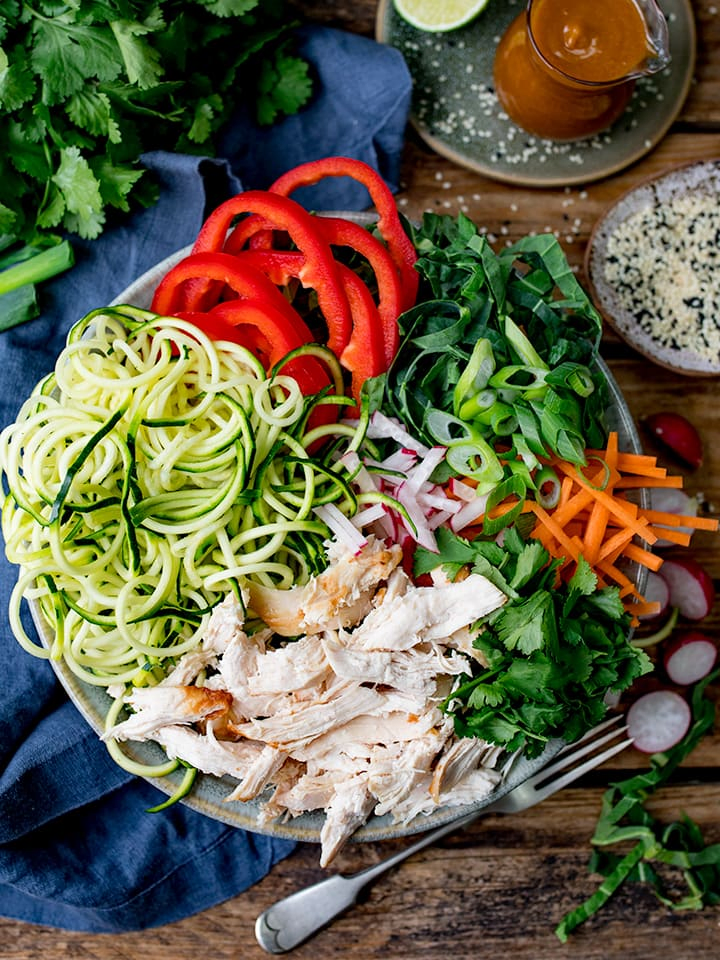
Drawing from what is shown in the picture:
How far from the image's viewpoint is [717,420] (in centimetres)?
261

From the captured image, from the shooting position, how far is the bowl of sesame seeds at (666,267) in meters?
2.55

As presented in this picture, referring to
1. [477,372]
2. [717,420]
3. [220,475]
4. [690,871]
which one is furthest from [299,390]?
[690,871]

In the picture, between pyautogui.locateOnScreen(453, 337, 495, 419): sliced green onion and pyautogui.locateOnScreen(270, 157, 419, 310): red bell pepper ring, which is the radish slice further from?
pyautogui.locateOnScreen(270, 157, 419, 310): red bell pepper ring

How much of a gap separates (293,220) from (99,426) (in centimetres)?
65

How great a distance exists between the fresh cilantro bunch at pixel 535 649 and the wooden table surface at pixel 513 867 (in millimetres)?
712

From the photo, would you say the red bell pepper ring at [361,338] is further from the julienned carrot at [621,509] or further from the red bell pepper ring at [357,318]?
the julienned carrot at [621,509]

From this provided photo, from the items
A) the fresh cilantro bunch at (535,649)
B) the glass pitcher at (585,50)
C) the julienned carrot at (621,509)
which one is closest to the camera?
the fresh cilantro bunch at (535,649)

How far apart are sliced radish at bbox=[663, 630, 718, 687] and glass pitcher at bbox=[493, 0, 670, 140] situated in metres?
1.52

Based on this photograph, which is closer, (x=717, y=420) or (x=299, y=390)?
(x=299, y=390)

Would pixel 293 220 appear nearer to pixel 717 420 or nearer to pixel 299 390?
pixel 299 390

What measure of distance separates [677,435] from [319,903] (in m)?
1.66

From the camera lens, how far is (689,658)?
251cm

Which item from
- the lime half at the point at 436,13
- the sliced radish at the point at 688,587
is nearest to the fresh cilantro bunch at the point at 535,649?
the sliced radish at the point at 688,587

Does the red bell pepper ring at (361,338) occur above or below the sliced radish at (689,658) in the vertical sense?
above
